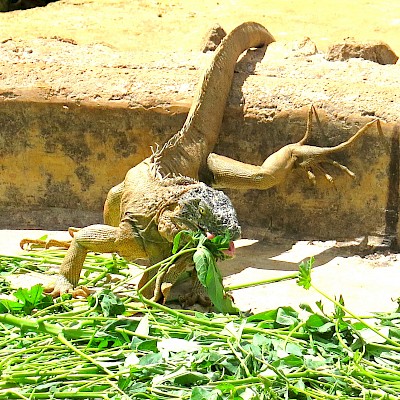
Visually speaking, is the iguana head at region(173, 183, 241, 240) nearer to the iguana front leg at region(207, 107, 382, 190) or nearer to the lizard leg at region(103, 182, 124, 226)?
the lizard leg at region(103, 182, 124, 226)

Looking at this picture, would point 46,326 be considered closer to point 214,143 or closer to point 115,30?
point 214,143

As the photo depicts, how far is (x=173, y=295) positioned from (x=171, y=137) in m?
1.73

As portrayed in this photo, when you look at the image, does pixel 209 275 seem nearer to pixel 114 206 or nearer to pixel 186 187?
pixel 186 187

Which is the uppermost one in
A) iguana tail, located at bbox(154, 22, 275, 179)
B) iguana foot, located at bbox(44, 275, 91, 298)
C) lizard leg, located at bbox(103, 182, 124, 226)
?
iguana tail, located at bbox(154, 22, 275, 179)

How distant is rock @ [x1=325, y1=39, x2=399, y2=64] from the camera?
7.67 metres

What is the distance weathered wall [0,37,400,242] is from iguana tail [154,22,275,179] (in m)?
0.11

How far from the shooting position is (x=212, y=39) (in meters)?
8.33

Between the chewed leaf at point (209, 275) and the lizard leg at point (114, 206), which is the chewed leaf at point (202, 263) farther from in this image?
the lizard leg at point (114, 206)

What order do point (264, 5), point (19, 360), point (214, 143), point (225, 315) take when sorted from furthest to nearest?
point (264, 5), point (214, 143), point (225, 315), point (19, 360)

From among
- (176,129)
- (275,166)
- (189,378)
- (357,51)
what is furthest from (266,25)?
(189,378)

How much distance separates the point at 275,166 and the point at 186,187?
1276 mm

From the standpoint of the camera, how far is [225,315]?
4.80 metres

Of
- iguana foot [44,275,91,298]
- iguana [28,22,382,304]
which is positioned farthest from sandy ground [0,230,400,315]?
iguana [28,22,382,304]

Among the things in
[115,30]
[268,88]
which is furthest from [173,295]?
[115,30]
